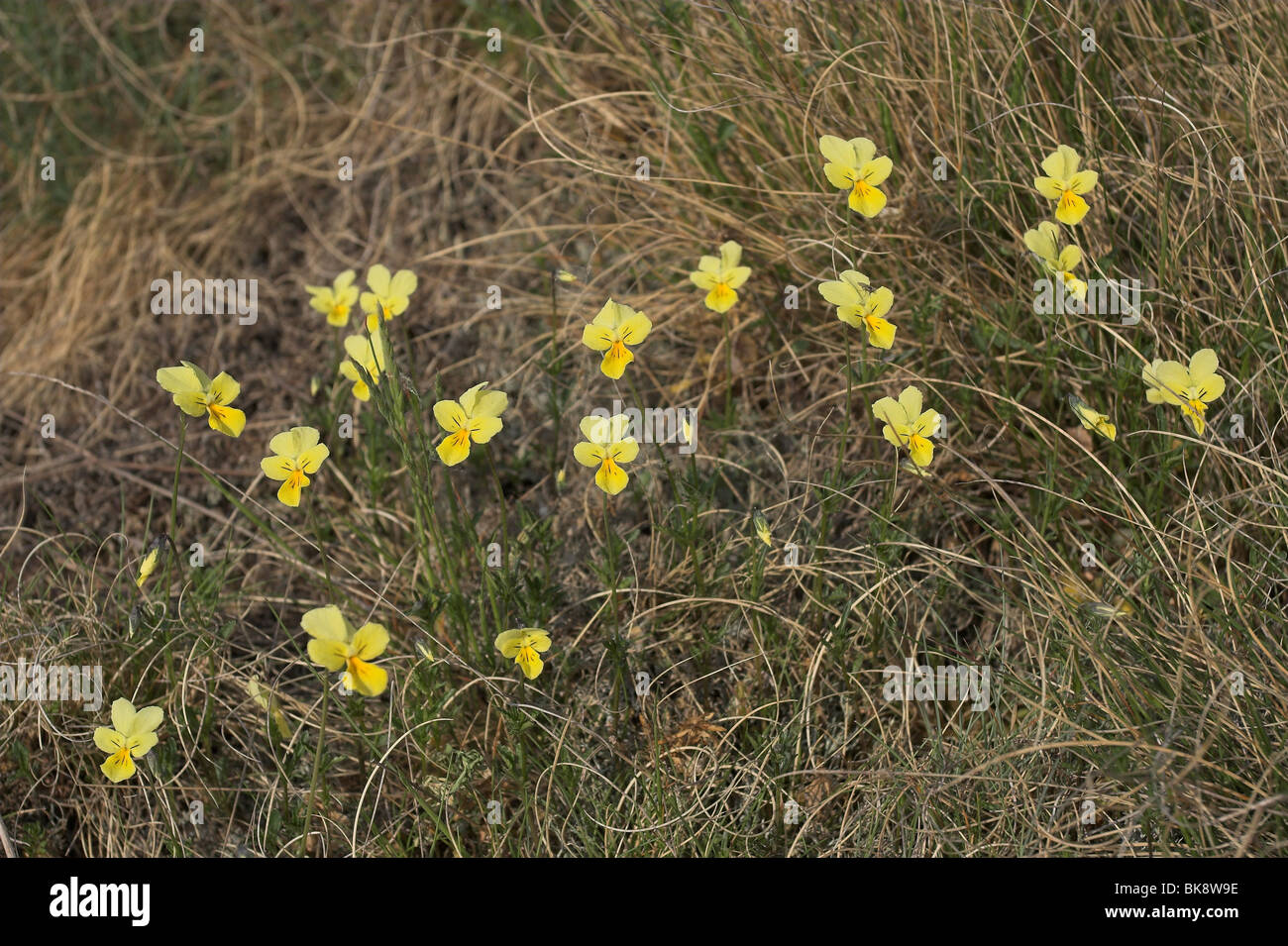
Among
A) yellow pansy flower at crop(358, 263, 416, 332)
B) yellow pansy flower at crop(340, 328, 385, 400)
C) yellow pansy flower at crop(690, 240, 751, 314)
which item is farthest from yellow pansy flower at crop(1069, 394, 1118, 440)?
yellow pansy flower at crop(358, 263, 416, 332)

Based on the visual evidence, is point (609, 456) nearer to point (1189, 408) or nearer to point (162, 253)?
point (1189, 408)

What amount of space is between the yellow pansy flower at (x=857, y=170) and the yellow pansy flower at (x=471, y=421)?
28.3 inches

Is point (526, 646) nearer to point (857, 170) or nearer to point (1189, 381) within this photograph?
point (857, 170)

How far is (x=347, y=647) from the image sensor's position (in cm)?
159

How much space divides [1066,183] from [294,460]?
1.44m

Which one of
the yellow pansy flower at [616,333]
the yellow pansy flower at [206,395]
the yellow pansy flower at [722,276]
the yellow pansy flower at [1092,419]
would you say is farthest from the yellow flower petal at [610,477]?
the yellow pansy flower at [1092,419]

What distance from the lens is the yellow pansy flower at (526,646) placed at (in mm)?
1819

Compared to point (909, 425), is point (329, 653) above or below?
below

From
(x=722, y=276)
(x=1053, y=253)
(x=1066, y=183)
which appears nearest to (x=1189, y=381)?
(x=1053, y=253)

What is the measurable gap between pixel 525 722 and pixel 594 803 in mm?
187

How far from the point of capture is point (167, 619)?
2.09 metres

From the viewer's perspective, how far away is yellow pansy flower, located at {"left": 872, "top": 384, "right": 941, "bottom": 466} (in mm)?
1875

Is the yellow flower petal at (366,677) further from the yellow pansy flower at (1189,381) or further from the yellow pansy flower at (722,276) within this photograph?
the yellow pansy flower at (1189,381)

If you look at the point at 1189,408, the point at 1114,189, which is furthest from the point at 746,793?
the point at 1114,189
